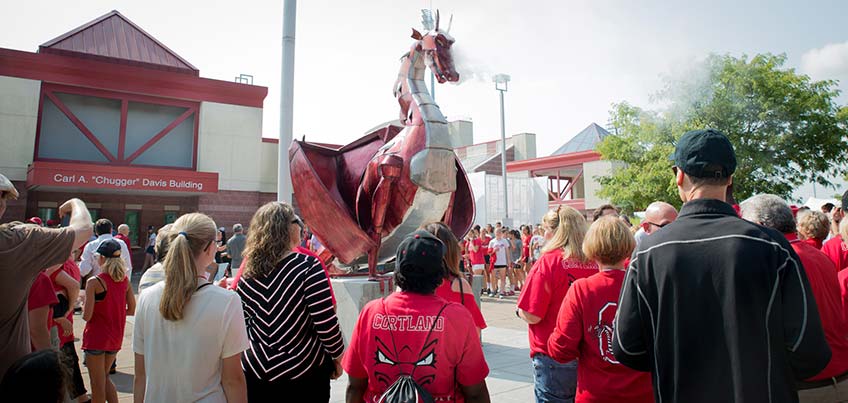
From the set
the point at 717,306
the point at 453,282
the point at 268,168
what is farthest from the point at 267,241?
the point at 268,168

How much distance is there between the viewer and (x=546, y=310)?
309 centimetres

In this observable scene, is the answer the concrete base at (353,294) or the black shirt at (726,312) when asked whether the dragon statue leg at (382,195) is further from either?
the black shirt at (726,312)

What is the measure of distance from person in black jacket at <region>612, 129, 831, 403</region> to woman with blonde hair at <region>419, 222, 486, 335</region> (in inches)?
47.4

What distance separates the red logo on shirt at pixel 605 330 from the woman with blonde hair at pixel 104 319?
382 centimetres

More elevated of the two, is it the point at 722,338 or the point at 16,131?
the point at 16,131

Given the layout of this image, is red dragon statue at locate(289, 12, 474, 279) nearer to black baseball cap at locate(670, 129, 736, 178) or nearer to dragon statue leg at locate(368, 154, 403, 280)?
dragon statue leg at locate(368, 154, 403, 280)

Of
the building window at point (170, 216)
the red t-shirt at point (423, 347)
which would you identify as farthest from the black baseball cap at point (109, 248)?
the building window at point (170, 216)

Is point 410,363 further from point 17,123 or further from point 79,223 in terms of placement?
point 17,123

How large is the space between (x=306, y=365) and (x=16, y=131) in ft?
63.5

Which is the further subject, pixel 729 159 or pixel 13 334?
pixel 13 334

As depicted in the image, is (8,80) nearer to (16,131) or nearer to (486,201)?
(16,131)

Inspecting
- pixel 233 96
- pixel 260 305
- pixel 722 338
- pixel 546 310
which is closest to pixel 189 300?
pixel 260 305

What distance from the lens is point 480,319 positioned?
3199 mm

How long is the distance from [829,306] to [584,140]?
35300 mm
